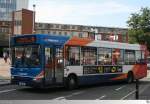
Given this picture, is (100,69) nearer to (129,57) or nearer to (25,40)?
(129,57)

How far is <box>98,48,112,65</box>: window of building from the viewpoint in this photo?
2134 centimetres

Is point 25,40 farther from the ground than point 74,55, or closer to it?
farther from the ground

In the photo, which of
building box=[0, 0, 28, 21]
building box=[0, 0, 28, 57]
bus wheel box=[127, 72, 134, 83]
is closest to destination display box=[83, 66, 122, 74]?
bus wheel box=[127, 72, 134, 83]

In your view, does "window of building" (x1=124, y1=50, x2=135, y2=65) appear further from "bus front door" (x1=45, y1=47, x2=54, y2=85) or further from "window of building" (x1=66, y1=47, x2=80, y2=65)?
"bus front door" (x1=45, y1=47, x2=54, y2=85)

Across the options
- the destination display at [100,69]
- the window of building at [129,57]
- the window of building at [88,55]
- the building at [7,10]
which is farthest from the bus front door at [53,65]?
the building at [7,10]

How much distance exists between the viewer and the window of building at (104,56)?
21341mm

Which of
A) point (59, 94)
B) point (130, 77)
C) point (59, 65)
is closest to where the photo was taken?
point (59, 94)

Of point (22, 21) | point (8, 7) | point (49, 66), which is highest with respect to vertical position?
point (8, 7)

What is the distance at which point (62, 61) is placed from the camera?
18141 millimetres

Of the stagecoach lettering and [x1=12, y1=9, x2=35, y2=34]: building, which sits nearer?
the stagecoach lettering

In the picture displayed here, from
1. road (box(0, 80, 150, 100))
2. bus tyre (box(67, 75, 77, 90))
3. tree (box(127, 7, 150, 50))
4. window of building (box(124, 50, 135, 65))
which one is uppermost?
tree (box(127, 7, 150, 50))

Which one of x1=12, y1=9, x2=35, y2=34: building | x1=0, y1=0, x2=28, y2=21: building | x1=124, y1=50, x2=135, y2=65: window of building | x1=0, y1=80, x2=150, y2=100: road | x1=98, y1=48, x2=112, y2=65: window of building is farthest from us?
x1=0, y1=0, x2=28, y2=21: building

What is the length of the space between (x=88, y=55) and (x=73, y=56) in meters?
1.49

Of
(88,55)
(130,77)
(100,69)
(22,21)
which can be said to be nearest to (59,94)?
(88,55)
